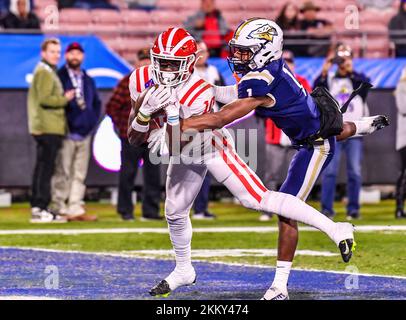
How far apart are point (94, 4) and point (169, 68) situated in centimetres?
1048

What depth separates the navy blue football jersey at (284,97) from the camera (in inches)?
258

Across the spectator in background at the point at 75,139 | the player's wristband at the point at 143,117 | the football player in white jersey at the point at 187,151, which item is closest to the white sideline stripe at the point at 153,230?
the spectator in background at the point at 75,139

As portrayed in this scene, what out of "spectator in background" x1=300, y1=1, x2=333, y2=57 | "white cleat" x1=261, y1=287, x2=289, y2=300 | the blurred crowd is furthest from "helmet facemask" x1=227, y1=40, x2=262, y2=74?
"spectator in background" x1=300, y1=1, x2=333, y2=57

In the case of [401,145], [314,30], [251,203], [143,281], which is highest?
[314,30]

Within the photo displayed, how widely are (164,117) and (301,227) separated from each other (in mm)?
5100

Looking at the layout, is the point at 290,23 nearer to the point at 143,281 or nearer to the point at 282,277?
the point at 143,281

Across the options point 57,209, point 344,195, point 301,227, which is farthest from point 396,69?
point 57,209

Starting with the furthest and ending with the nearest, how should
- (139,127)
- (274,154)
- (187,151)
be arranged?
(274,154), (187,151), (139,127)

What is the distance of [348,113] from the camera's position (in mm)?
11789

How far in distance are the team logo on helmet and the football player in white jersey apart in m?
0.36

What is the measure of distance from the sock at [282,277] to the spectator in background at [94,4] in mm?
10569

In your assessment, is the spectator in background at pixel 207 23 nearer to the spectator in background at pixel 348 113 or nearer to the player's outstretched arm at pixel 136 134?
the spectator in background at pixel 348 113

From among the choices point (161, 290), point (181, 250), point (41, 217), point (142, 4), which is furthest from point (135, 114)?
point (142, 4)
